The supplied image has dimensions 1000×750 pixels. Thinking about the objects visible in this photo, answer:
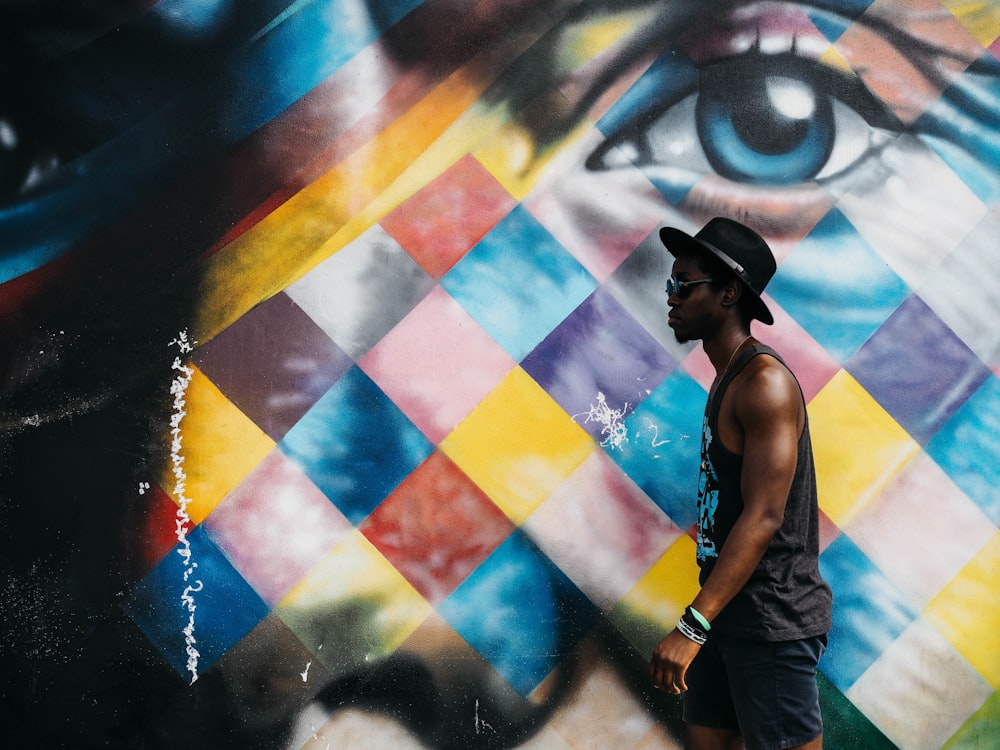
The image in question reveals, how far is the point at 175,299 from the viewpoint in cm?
286

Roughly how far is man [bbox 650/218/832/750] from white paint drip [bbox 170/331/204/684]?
159cm

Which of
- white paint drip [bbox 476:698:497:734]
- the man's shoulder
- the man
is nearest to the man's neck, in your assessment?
the man

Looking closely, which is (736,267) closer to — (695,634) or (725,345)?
(725,345)

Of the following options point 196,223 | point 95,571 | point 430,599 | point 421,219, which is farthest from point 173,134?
point 430,599

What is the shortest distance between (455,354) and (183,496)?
40.0 inches

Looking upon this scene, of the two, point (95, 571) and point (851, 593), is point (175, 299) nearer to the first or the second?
point (95, 571)

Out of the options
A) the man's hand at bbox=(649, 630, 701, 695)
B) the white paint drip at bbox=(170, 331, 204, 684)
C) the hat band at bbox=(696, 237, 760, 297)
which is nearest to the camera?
the man's hand at bbox=(649, 630, 701, 695)

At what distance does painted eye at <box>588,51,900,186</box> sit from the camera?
287 centimetres

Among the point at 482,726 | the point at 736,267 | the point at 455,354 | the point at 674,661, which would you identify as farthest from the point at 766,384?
the point at 482,726

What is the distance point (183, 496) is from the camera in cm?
282

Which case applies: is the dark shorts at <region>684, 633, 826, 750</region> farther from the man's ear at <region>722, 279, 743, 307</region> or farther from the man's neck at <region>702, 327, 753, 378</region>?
the man's ear at <region>722, 279, 743, 307</region>

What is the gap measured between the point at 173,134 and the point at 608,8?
154cm

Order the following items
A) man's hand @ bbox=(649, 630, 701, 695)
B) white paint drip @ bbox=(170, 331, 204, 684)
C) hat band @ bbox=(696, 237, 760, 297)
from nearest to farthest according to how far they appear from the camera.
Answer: man's hand @ bbox=(649, 630, 701, 695) < hat band @ bbox=(696, 237, 760, 297) < white paint drip @ bbox=(170, 331, 204, 684)

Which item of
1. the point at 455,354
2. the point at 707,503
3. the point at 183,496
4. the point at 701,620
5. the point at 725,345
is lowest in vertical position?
the point at 183,496
